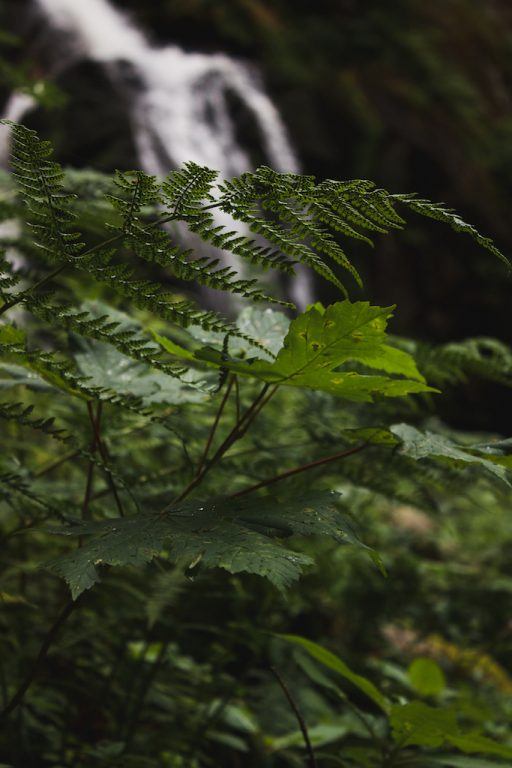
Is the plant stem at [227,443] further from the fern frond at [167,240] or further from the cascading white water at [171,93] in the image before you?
the cascading white water at [171,93]

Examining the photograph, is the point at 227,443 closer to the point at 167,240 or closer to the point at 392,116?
the point at 167,240

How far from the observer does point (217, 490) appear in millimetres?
1409

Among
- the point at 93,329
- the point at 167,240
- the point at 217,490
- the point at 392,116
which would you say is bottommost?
the point at 217,490

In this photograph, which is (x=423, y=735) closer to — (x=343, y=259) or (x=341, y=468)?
(x=341, y=468)

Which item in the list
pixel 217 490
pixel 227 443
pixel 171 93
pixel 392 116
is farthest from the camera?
pixel 392 116

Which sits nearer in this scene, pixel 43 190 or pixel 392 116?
pixel 43 190

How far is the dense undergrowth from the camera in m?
0.74

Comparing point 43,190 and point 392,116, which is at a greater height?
point 392,116

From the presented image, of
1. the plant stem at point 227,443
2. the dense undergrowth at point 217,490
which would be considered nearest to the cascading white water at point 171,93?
the dense undergrowth at point 217,490

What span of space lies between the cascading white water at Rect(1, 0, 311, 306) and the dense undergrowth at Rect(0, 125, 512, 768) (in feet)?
13.9

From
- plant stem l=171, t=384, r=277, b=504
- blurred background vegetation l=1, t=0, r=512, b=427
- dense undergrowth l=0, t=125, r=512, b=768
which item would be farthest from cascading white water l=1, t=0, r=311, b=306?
plant stem l=171, t=384, r=277, b=504

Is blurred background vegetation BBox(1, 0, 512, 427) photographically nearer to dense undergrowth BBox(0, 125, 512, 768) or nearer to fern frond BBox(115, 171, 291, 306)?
dense undergrowth BBox(0, 125, 512, 768)

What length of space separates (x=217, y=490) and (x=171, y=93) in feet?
20.5

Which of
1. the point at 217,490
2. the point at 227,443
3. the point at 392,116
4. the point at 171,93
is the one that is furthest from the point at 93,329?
the point at 392,116
